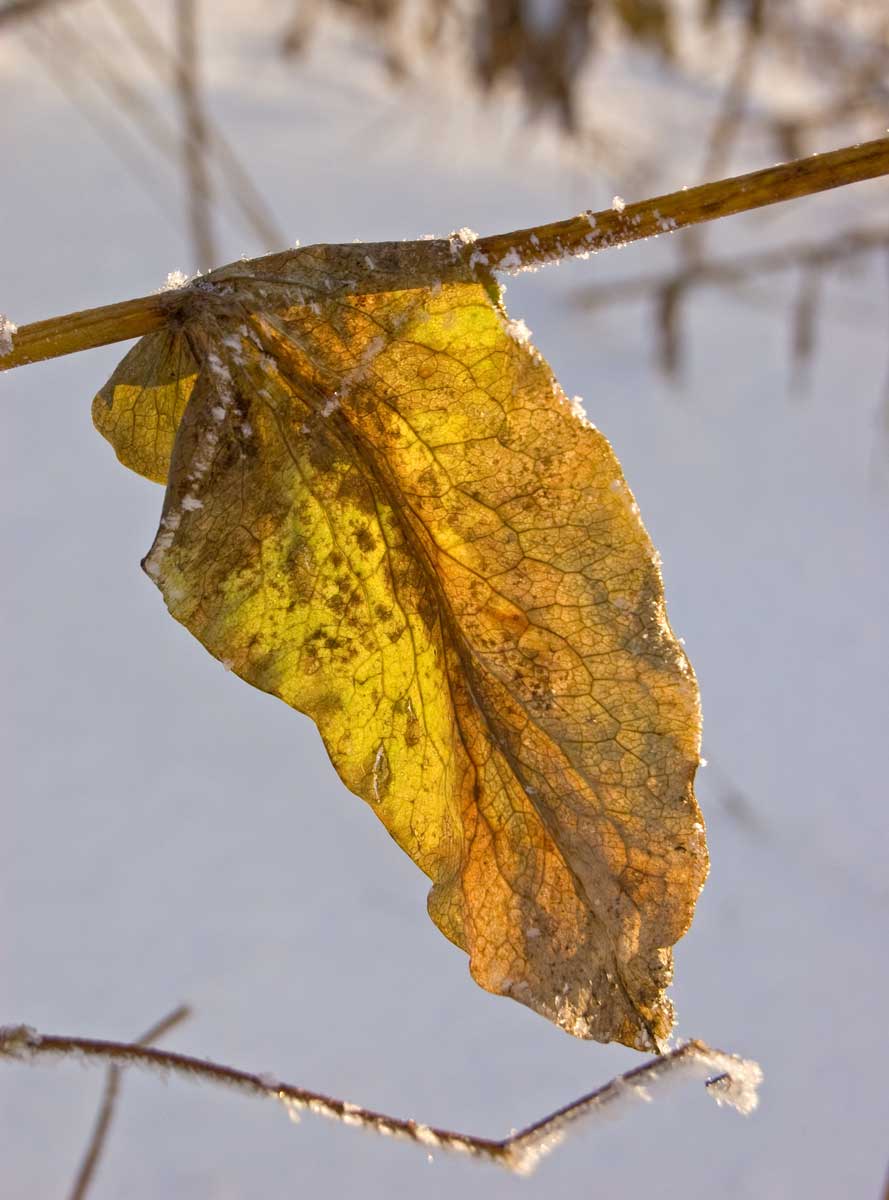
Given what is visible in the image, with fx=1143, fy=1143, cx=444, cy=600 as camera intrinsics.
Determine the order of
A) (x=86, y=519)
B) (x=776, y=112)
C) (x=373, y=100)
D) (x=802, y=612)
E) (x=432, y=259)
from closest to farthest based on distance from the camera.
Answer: (x=432, y=259) → (x=86, y=519) → (x=802, y=612) → (x=776, y=112) → (x=373, y=100)

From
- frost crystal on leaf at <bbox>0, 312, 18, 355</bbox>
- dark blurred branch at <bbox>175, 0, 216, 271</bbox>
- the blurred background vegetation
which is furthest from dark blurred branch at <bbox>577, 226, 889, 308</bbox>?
frost crystal on leaf at <bbox>0, 312, 18, 355</bbox>

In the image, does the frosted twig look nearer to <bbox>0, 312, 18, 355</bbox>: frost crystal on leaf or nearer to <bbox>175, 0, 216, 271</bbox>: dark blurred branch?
<bbox>0, 312, 18, 355</bbox>: frost crystal on leaf

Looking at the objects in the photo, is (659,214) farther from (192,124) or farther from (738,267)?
(738,267)

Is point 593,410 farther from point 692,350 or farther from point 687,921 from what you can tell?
point 687,921

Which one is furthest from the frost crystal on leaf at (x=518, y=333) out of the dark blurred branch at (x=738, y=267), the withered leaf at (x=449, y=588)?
the dark blurred branch at (x=738, y=267)

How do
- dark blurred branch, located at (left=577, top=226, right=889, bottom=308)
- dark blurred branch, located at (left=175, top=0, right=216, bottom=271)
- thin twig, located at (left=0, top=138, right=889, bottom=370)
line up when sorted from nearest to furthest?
1. thin twig, located at (left=0, top=138, right=889, bottom=370)
2. dark blurred branch, located at (left=175, top=0, right=216, bottom=271)
3. dark blurred branch, located at (left=577, top=226, right=889, bottom=308)

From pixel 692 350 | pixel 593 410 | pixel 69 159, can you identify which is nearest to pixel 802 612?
pixel 593 410

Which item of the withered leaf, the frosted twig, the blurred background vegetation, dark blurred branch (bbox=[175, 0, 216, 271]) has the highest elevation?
the blurred background vegetation
